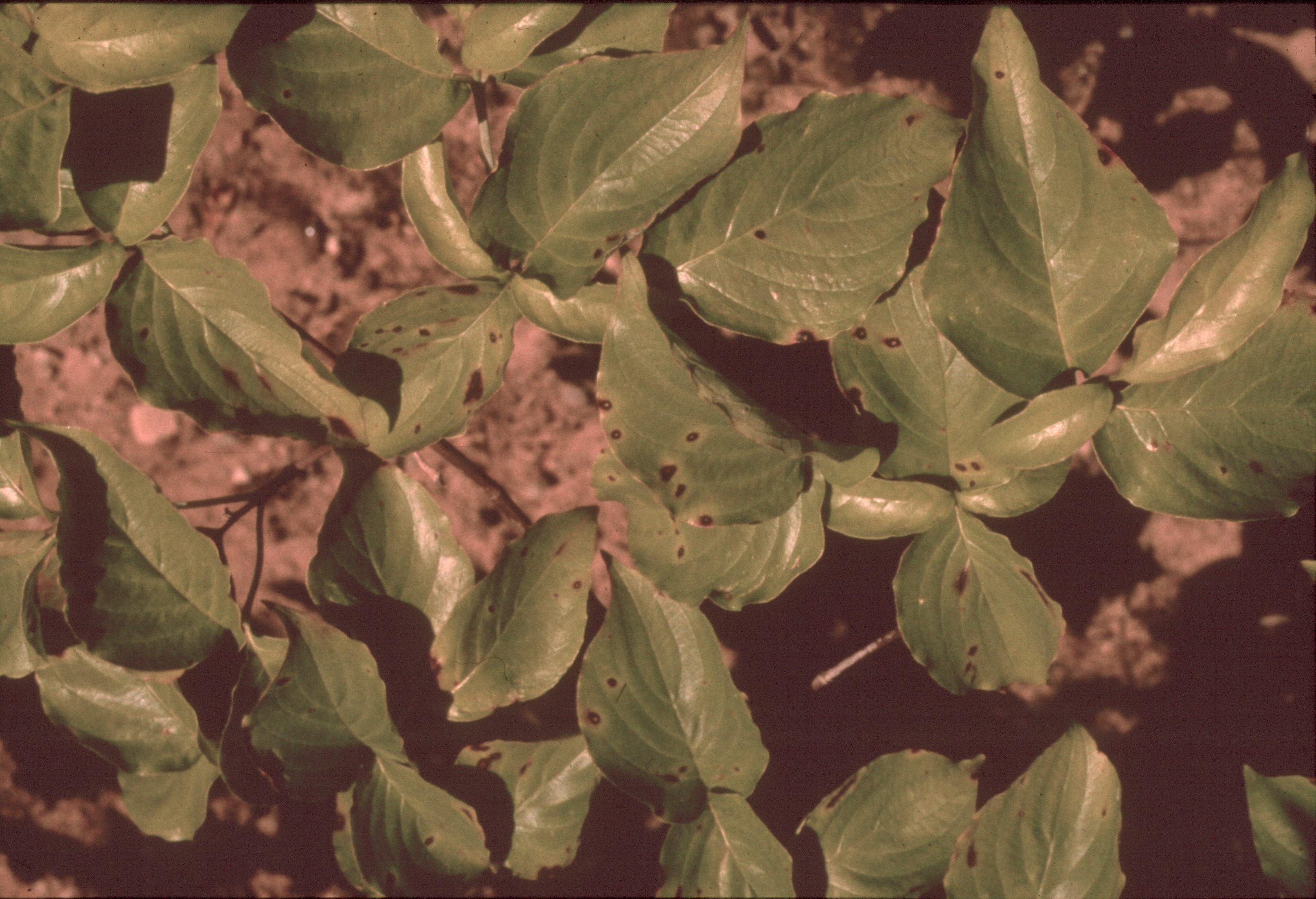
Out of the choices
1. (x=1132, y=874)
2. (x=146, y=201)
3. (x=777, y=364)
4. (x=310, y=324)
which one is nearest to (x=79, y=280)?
(x=146, y=201)

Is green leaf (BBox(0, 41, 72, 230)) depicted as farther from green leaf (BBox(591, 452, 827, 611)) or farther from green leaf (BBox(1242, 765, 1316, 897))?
green leaf (BBox(1242, 765, 1316, 897))

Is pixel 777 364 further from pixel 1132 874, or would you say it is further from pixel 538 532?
A: pixel 1132 874

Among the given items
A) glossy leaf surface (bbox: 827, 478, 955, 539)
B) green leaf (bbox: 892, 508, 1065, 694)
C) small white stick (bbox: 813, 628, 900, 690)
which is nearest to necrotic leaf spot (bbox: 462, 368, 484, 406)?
glossy leaf surface (bbox: 827, 478, 955, 539)

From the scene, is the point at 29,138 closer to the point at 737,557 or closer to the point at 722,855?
the point at 737,557

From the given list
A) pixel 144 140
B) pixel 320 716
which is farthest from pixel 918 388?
pixel 144 140

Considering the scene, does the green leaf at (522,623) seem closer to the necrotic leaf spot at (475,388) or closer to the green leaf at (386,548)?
the green leaf at (386,548)
